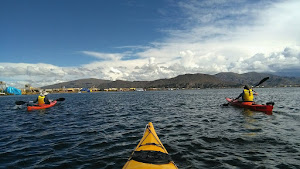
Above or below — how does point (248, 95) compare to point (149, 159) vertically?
above

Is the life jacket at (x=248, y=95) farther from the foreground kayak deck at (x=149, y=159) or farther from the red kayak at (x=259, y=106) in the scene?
the foreground kayak deck at (x=149, y=159)

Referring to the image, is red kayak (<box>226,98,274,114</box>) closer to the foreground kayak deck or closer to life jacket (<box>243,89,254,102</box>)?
life jacket (<box>243,89,254,102</box>)

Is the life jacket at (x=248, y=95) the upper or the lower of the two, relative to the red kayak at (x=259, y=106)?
upper

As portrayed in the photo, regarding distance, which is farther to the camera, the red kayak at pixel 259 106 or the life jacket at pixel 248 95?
the life jacket at pixel 248 95

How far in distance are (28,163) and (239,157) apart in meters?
Result: 10.3

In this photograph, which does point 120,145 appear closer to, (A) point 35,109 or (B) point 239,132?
(B) point 239,132

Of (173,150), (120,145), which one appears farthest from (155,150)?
(120,145)

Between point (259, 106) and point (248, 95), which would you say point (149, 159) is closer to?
point (259, 106)

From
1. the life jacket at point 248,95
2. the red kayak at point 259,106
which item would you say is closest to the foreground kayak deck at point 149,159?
the red kayak at point 259,106

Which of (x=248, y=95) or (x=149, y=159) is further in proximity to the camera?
(x=248, y=95)

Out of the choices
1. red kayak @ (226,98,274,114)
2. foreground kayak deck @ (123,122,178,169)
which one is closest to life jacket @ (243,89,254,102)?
red kayak @ (226,98,274,114)

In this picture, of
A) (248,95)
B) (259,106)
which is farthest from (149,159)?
(248,95)

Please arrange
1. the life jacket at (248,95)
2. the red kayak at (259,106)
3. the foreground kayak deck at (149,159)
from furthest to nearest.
Answer: the life jacket at (248,95) → the red kayak at (259,106) → the foreground kayak deck at (149,159)

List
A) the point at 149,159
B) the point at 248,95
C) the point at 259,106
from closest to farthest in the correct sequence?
the point at 149,159, the point at 259,106, the point at 248,95
